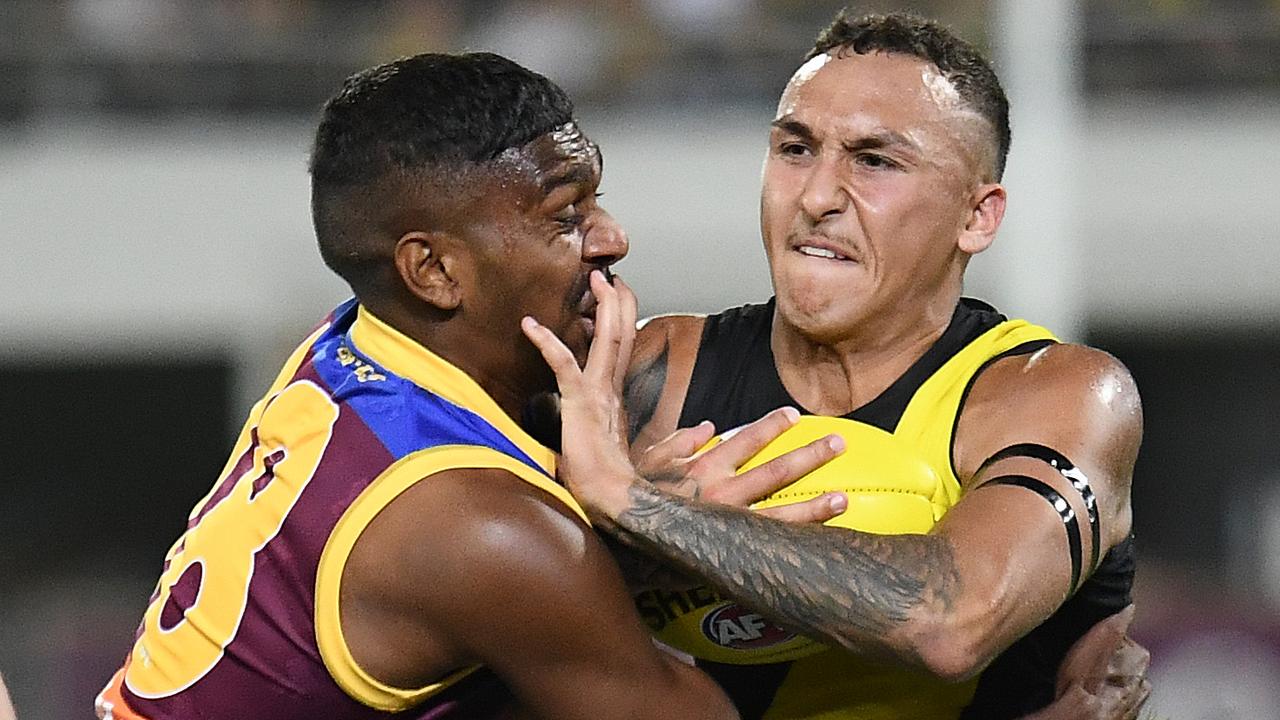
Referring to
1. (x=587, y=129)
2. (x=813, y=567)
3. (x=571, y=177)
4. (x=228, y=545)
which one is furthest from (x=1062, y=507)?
(x=587, y=129)

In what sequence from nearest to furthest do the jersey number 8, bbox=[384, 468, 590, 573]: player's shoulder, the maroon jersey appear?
bbox=[384, 468, 590, 573]: player's shoulder, the maroon jersey, the jersey number 8

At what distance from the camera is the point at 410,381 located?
3.64m

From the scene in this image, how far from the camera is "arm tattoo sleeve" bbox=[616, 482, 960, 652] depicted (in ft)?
11.2

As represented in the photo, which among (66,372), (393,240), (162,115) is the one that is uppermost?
(393,240)

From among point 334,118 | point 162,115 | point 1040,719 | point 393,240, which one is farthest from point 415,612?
point 162,115

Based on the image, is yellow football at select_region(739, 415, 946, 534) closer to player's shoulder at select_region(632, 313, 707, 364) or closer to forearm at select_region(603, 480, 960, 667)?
forearm at select_region(603, 480, 960, 667)

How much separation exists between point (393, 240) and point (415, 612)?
707 mm

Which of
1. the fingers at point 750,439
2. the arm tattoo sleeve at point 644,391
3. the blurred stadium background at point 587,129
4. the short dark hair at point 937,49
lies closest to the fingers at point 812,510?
the fingers at point 750,439

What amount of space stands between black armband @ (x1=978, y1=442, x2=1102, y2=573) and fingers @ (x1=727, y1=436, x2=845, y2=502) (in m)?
0.34

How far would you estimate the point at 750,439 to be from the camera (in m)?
3.77

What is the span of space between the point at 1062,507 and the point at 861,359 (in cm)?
76

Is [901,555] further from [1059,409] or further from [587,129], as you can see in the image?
[587,129]

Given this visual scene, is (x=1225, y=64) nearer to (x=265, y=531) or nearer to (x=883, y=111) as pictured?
(x=883, y=111)

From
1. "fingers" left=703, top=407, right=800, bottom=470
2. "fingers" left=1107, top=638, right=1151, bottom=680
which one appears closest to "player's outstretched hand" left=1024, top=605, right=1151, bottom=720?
"fingers" left=1107, top=638, right=1151, bottom=680
